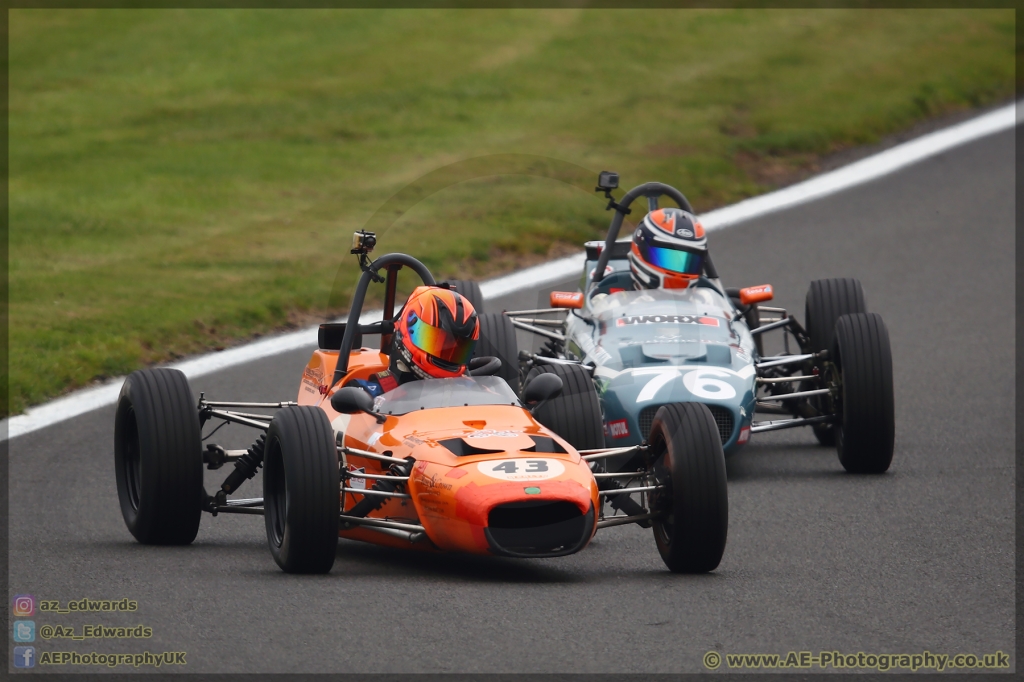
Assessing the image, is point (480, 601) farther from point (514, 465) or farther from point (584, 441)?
point (584, 441)

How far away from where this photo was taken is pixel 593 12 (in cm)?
2967

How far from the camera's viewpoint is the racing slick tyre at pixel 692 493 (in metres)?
8.13

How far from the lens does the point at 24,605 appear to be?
305 inches

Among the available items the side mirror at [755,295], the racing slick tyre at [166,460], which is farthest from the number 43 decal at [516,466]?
the side mirror at [755,295]

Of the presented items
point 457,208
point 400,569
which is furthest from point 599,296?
point 457,208

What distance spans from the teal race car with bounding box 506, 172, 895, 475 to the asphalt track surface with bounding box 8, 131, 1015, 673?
0.37 metres

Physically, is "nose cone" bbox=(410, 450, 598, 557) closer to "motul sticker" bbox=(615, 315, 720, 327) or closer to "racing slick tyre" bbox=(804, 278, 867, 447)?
"motul sticker" bbox=(615, 315, 720, 327)

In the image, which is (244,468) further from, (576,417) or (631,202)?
(631,202)

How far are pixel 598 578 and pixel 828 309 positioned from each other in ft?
16.6

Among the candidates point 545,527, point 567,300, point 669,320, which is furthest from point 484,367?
point 567,300

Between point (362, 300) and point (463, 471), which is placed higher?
point (362, 300)

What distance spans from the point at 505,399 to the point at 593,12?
2156cm

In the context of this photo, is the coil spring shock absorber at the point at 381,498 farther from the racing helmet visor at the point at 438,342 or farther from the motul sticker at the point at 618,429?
the motul sticker at the point at 618,429

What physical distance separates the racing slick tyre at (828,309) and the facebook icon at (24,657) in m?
7.08
